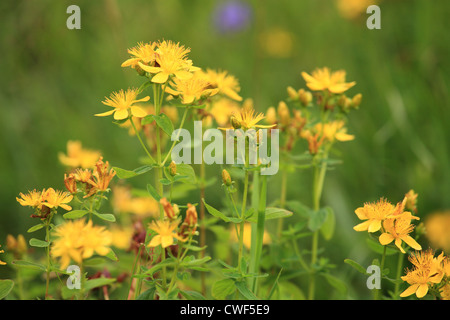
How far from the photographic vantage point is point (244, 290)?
45.4 inches

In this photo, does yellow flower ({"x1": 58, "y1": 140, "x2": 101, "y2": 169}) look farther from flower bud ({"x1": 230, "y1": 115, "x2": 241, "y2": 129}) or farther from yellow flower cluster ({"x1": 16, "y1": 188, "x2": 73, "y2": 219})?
flower bud ({"x1": 230, "y1": 115, "x2": 241, "y2": 129})

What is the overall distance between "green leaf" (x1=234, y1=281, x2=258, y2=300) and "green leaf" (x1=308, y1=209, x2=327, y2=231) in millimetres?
298

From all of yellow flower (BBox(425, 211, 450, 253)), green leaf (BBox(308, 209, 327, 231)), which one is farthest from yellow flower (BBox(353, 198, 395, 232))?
yellow flower (BBox(425, 211, 450, 253))

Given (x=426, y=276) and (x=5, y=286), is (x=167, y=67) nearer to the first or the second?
(x=5, y=286)

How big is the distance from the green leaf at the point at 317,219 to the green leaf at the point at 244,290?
30 centimetres

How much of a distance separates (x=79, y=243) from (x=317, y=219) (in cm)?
70

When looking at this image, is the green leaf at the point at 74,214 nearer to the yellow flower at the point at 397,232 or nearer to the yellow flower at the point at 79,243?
the yellow flower at the point at 79,243

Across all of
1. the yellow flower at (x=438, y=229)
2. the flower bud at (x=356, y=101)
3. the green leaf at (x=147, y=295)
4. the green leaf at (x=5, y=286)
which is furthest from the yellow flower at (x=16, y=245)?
the yellow flower at (x=438, y=229)

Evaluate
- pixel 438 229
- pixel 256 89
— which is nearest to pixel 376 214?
pixel 438 229

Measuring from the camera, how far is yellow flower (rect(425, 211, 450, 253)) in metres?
2.13

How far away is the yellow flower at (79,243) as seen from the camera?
0.97 m

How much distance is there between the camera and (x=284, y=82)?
137 inches

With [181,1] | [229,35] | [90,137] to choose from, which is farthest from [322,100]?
[229,35]
